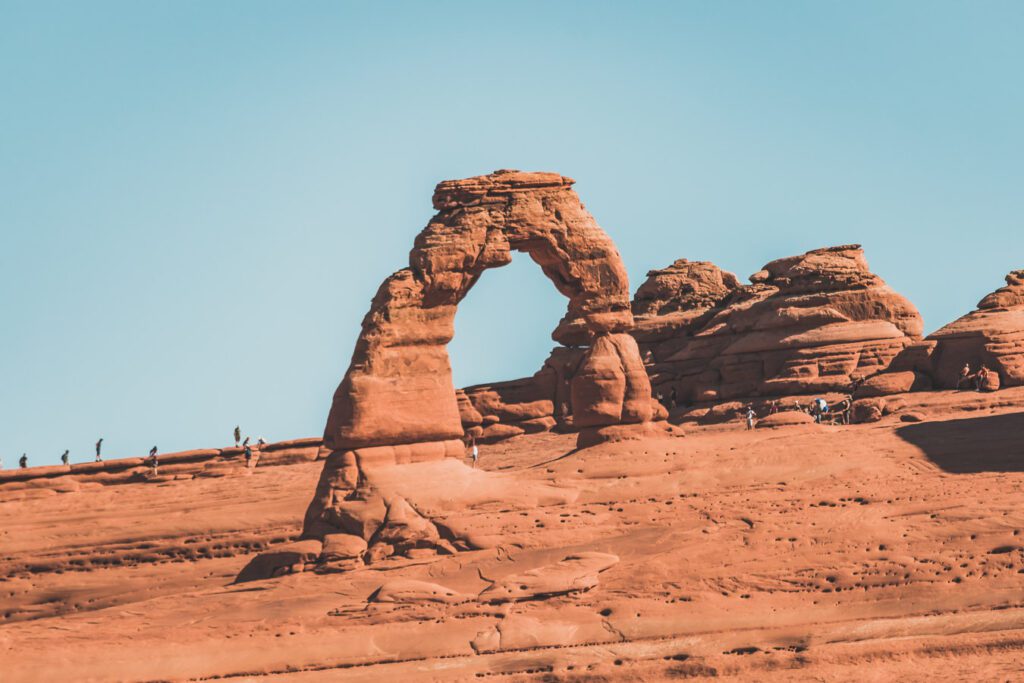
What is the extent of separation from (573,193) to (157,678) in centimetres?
1356

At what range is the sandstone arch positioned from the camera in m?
33.1

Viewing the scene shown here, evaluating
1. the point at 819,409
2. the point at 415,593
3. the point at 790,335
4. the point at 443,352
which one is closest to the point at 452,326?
the point at 443,352

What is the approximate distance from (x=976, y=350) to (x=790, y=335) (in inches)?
315

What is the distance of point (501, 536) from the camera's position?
1209 inches

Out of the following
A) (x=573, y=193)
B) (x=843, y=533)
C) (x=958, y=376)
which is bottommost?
(x=843, y=533)

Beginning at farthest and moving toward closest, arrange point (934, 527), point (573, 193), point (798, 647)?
point (573, 193)
point (934, 527)
point (798, 647)

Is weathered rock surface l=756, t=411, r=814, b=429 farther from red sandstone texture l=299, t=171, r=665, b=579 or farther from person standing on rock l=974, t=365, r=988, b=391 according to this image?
person standing on rock l=974, t=365, r=988, b=391

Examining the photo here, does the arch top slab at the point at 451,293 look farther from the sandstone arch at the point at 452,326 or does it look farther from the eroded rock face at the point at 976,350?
the eroded rock face at the point at 976,350

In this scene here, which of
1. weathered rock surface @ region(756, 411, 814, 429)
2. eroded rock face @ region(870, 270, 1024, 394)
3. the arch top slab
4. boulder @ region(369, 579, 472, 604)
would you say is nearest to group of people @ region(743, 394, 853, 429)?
eroded rock face @ region(870, 270, 1024, 394)

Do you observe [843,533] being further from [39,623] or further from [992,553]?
[39,623]

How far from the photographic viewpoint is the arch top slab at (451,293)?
3328 centimetres

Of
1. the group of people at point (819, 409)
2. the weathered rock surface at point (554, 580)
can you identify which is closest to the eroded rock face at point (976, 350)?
the group of people at point (819, 409)

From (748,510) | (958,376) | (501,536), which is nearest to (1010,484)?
(748,510)

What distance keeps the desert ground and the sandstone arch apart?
0.93 metres
